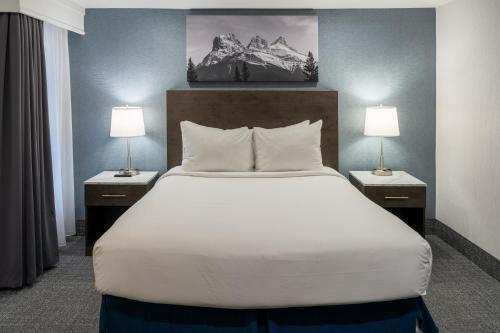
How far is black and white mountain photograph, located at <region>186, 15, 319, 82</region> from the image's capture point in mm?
4527

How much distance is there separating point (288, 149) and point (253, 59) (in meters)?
1.00

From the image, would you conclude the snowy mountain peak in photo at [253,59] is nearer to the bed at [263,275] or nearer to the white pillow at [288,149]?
the white pillow at [288,149]

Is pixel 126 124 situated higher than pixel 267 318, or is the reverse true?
pixel 126 124

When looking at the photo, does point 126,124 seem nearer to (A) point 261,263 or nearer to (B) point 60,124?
(B) point 60,124

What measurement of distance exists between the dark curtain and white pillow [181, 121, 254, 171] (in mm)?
1150

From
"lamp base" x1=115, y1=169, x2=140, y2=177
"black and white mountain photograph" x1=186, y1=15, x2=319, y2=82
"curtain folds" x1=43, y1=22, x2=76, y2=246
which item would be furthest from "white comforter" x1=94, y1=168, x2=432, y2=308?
"black and white mountain photograph" x1=186, y1=15, x2=319, y2=82

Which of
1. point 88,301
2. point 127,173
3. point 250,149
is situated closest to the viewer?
point 88,301

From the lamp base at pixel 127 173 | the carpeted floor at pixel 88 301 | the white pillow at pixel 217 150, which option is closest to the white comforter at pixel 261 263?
the carpeted floor at pixel 88 301

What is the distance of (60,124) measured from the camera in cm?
442

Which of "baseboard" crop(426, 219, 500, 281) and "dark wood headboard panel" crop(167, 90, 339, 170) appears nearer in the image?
"baseboard" crop(426, 219, 500, 281)

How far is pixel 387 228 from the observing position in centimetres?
250

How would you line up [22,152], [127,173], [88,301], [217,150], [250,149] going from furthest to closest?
1. [127,173]
2. [250,149]
3. [217,150]
4. [22,152]
5. [88,301]

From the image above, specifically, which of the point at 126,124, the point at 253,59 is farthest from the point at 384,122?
the point at 126,124

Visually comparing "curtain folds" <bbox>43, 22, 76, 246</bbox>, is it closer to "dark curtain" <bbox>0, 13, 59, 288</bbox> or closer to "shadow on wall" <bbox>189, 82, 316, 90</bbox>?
"dark curtain" <bbox>0, 13, 59, 288</bbox>
